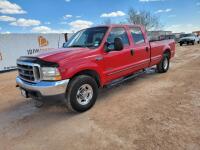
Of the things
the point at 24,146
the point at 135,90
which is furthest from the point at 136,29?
the point at 24,146

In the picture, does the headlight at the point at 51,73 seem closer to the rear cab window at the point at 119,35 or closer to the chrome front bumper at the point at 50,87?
the chrome front bumper at the point at 50,87

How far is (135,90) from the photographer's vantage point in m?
5.51

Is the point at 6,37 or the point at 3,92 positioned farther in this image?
the point at 6,37

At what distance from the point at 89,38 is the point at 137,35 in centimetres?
173

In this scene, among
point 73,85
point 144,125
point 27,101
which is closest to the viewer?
point 144,125

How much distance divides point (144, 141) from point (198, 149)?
76cm

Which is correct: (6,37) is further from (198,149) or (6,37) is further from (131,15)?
(131,15)

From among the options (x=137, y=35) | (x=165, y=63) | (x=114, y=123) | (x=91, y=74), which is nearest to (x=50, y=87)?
(x=91, y=74)

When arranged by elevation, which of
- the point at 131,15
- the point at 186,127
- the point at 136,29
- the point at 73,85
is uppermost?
the point at 131,15

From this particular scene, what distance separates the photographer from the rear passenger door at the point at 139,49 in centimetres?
548

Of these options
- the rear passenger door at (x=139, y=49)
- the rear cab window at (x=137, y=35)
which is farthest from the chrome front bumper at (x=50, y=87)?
the rear cab window at (x=137, y=35)

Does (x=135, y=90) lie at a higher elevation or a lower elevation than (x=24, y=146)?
higher

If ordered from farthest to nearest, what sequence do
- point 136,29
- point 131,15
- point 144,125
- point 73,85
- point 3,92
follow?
point 131,15 < point 3,92 < point 136,29 < point 73,85 < point 144,125

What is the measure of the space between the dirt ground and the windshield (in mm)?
1529
